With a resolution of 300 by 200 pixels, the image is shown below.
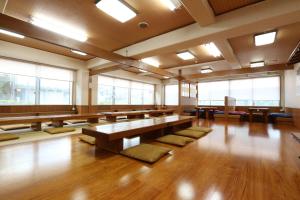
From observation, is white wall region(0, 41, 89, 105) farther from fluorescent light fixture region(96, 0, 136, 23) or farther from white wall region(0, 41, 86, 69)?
fluorescent light fixture region(96, 0, 136, 23)

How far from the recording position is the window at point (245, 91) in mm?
7883

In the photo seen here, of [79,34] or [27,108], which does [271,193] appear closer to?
[79,34]

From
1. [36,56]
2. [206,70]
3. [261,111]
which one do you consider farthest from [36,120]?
[261,111]

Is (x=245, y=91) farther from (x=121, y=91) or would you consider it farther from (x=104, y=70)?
(x=104, y=70)

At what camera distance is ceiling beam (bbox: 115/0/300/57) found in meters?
2.42

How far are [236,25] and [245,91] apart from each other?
7202 mm

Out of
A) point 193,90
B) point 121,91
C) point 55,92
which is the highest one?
point 193,90

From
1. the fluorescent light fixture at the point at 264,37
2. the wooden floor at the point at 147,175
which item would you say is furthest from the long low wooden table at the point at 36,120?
the fluorescent light fixture at the point at 264,37

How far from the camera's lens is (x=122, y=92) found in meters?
9.12

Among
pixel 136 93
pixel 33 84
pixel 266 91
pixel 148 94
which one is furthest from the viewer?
pixel 148 94

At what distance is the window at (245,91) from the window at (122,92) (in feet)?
12.9

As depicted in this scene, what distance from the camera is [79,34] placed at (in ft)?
12.8

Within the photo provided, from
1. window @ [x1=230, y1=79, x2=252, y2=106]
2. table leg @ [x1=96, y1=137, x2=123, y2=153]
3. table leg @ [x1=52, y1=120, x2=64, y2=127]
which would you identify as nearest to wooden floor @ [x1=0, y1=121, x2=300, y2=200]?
table leg @ [x1=96, y1=137, x2=123, y2=153]

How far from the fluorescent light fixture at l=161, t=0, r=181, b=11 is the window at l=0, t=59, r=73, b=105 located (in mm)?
5615
